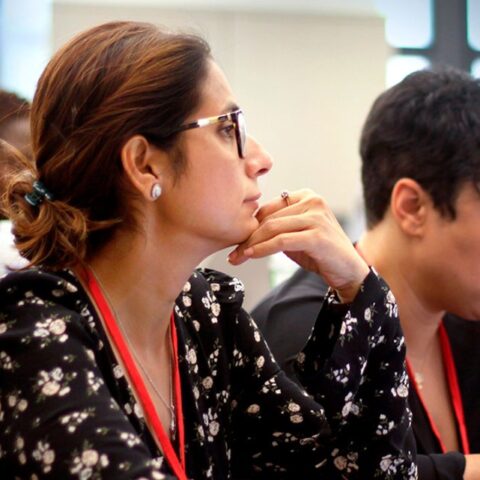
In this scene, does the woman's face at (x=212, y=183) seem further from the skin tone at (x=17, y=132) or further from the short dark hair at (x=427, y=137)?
the short dark hair at (x=427, y=137)

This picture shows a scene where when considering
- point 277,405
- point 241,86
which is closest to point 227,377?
point 277,405

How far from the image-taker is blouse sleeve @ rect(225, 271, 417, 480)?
143 centimetres

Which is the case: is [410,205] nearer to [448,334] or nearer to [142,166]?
[448,334]

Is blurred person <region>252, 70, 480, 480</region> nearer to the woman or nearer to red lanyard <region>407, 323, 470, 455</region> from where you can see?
red lanyard <region>407, 323, 470, 455</region>

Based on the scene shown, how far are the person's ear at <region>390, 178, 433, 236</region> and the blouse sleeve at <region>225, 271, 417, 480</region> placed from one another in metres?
0.37

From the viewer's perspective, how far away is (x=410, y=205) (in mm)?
1830

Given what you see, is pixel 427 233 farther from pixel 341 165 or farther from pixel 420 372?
pixel 341 165

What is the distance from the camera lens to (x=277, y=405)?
1423 mm

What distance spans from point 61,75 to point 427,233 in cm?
87

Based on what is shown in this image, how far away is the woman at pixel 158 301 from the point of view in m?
1.06

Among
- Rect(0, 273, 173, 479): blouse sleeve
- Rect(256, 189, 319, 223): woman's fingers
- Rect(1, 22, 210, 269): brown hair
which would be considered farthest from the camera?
Rect(256, 189, 319, 223): woman's fingers

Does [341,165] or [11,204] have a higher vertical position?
[11,204]

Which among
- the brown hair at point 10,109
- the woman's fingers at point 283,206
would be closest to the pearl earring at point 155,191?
the woman's fingers at point 283,206

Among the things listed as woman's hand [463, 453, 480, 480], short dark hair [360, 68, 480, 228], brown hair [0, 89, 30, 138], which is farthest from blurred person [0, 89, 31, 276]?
woman's hand [463, 453, 480, 480]
